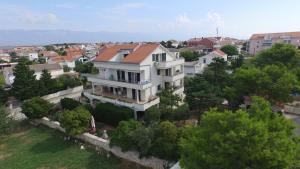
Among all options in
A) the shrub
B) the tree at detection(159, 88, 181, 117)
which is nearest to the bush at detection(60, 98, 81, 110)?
the tree at detection(159, 88, 181, 117)

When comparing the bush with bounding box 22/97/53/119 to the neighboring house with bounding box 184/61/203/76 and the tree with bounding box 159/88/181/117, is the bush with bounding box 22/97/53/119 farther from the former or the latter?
the neighboring house with bounding box 184/61/203/76

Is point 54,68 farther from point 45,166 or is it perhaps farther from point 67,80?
point 45,166

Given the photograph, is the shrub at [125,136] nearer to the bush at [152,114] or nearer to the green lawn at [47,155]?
the green lawn at [47,155]

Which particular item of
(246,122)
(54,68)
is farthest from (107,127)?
(54,68)

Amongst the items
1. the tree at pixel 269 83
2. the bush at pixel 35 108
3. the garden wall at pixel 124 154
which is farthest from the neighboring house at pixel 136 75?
the tree at pixel 269 83

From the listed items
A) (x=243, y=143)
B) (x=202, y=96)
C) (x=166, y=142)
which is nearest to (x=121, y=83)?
(x=202, y=96)
